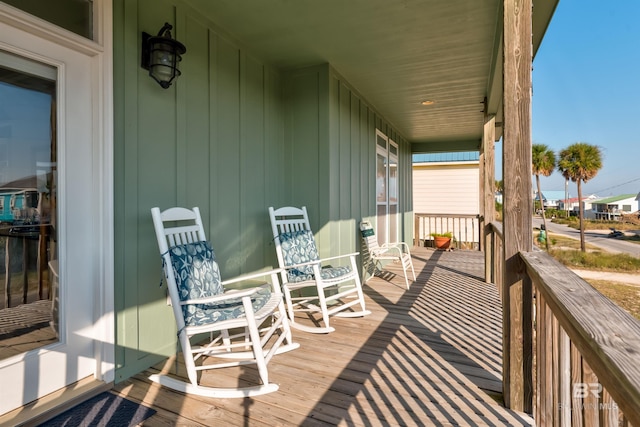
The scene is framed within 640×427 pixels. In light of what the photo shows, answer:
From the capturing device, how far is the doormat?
64.8 inches

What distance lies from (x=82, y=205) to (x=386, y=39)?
2.77m

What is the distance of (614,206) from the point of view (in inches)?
219

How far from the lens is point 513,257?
1.78 meters

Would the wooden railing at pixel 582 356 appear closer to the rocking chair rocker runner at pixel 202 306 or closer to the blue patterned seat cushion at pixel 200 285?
the rocking chair rocker runner at pixel 202 306

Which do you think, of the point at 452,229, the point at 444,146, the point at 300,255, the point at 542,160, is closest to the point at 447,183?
→ the point at 452,229

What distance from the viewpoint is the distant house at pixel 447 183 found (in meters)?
10.1

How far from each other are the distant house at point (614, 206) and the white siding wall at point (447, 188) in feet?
12.2

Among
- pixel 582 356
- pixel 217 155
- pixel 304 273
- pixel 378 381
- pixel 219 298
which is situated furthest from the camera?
pixel 304 273

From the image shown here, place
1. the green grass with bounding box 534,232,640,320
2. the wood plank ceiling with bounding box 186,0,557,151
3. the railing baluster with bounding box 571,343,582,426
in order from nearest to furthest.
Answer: the railing baluster with bounding box 571,343,582,426, the wood plank ceiling with bounding box 186,0,557,151, the green grass with bounding box 534,232,640,320

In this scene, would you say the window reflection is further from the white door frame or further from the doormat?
the doormat

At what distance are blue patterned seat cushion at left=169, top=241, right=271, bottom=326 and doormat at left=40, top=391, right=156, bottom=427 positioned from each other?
0.49 m

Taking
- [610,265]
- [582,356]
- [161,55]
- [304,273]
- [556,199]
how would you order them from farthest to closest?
1. [556,199]
2. [610,265]
3. [304,273]
4. [161,55]
5. [582,356]

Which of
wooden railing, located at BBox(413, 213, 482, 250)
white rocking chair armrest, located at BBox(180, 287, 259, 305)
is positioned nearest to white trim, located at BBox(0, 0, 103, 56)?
white rocking chair armrest, located at BBox(180, 287, 259, 305)

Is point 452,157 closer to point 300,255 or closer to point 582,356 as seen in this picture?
point 300,255
